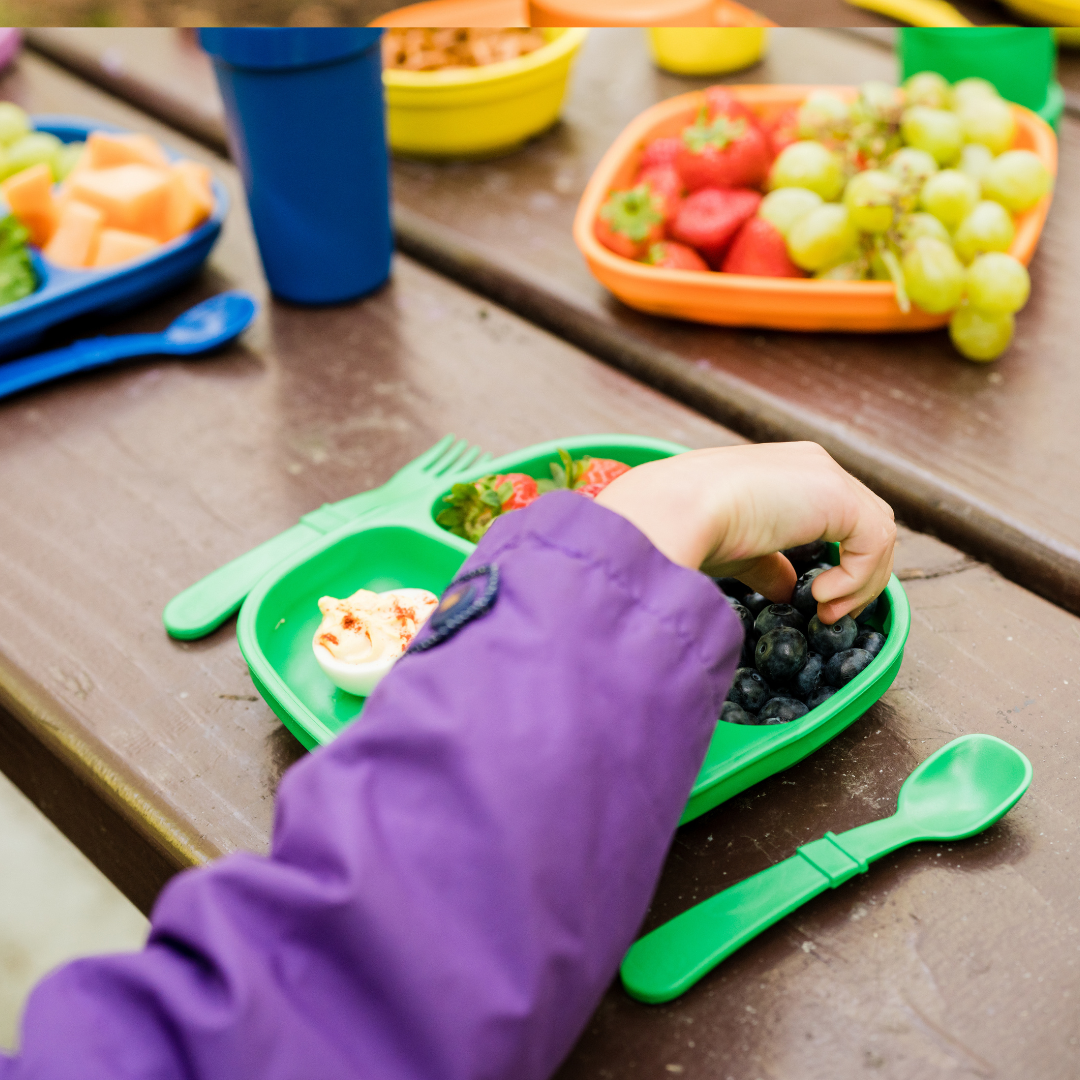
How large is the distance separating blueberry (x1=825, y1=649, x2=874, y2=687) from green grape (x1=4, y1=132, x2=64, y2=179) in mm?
1138

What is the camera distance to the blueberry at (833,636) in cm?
67

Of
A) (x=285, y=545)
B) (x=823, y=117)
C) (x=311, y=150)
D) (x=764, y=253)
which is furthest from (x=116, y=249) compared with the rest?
(x=823, y=117)

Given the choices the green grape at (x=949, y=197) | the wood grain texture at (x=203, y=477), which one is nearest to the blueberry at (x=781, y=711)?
the wood grain texture at (x=203, y=477)

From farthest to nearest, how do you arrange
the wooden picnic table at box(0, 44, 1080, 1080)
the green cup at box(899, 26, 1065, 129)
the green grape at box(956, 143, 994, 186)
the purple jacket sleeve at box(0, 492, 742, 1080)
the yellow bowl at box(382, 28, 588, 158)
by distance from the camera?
the yellow bowl at box(382, 28, 588, 158) → the green cup at box(899, 26, 1065, 129) → the green grape at box(956, 143, 994, 186) → the wooden picnic table at box(0, 44, 1080, 1080) → the purple jacket sleeve at box(0, 492, 742, 1080)

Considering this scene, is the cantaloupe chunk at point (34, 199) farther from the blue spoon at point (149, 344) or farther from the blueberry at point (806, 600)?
the blueberry at point (806, 600)

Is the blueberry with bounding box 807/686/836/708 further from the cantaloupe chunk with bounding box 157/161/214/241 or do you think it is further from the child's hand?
the cantaloupe chunk with bounding box 157/161/214/241

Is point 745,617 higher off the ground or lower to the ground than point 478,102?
lower

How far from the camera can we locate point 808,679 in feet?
2.16

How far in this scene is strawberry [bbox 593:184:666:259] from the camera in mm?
1131

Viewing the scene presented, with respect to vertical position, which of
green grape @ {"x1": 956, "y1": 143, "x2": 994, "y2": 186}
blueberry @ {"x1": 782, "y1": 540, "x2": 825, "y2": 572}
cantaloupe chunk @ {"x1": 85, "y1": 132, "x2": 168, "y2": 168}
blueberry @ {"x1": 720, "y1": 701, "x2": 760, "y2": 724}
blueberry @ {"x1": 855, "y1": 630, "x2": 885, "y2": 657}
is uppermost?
cantaloupe chunk @ {"x1": 85, "y1": 132, "x2": 168, "y2": 168}

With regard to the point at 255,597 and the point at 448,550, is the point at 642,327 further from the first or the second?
the point at 255,597

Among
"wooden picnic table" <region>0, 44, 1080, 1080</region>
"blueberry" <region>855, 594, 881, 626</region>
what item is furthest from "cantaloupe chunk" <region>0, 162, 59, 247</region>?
"blueberry" <region>855, 594, 881, 626</region>

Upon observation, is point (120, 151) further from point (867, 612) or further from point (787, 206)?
point (867, 612)

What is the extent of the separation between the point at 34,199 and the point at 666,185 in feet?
2.35
